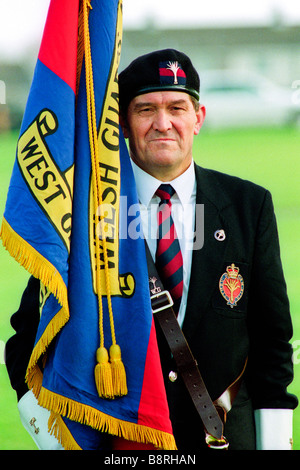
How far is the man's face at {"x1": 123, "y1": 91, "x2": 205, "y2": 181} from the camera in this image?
7.52ft

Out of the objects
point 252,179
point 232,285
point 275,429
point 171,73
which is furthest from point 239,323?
point 252,179

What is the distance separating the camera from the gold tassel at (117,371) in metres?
2.06

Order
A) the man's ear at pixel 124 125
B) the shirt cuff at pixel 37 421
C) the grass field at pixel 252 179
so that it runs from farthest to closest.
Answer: the grass field at pixel 252 179
the man's ear at pixel 124 125
the shirt cuff at pixel 37 421

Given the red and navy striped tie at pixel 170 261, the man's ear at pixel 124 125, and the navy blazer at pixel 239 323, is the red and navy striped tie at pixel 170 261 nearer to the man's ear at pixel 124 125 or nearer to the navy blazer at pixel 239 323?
the navy blazer at pixel 239 323

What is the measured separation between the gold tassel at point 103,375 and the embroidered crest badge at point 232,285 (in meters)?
0.49

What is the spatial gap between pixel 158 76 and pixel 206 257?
639 mm

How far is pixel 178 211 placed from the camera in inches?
94.4

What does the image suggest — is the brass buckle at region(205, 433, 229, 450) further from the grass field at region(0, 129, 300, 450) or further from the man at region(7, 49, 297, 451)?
the grass field at region(0, 129, 300, 450)

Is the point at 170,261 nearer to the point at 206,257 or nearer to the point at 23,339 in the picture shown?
the point at 206,257

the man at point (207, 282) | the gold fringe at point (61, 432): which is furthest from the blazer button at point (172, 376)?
the gold fringe at point (61, 432)

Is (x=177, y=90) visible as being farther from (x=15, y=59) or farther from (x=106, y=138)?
(x=15, y=59)

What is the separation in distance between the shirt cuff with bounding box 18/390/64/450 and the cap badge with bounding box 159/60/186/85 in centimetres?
115

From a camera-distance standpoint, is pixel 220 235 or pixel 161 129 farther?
pixel 220 235

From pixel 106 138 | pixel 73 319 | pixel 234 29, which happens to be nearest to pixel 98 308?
pixel 73 319
